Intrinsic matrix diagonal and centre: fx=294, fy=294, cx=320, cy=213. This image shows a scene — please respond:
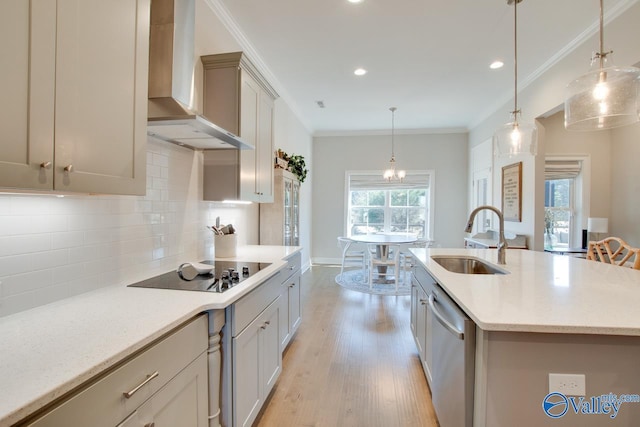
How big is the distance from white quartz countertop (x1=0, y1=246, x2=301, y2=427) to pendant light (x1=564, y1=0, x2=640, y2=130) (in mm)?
2124

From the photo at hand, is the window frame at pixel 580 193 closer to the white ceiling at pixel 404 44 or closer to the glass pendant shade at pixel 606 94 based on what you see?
the white ceiling at pixel 404 44

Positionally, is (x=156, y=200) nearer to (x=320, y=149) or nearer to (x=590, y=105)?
(x=590, y=105)

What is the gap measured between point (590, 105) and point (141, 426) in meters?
2.53

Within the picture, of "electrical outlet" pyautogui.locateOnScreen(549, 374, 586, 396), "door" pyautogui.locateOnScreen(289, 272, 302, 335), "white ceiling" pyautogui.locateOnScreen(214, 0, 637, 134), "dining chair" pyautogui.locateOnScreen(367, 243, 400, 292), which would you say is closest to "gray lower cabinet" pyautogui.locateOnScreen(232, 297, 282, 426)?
"door" pyautogui.locateOnScreen(289, 272, 302, 335)

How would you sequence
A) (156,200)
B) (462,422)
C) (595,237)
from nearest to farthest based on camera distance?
(462,422), (156,200), (595,237)

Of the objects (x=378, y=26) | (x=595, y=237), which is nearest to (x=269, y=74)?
(x=378, y=26)

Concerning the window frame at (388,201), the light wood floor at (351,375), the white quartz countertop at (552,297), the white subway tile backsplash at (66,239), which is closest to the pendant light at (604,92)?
the white quartz countertop at (552,297)

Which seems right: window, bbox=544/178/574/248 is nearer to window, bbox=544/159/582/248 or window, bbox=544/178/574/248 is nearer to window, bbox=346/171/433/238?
window, bbox=544/159/582/248

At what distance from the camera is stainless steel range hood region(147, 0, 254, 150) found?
62.5 inches

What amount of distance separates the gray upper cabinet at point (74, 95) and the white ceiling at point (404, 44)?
66.0 inches

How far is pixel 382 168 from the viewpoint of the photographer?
6.51 m

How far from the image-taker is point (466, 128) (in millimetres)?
6160

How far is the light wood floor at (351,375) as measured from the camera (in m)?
1.87

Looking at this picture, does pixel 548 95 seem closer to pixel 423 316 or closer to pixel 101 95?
pixel 423 316
